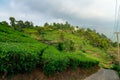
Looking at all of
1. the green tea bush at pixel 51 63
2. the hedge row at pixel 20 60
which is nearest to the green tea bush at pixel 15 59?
the hedge row at pixel 20 60

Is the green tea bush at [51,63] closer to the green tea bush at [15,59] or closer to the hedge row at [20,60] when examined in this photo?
the hedge row at [20,60]

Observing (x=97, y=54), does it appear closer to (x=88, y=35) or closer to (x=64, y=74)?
(x=88, y=35)

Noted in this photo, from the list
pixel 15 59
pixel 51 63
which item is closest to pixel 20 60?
pixel 15 59

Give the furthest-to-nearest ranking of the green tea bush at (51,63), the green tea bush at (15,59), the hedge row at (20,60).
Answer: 1. the green tea bush at (51,63)
2. the hedge row at (20,60)
3. the green tea bush at (15,59)

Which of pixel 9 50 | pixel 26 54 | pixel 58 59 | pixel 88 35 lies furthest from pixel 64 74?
pixel 88 35

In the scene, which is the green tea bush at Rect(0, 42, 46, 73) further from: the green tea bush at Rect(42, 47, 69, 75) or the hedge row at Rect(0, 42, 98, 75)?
the green tea bush at Rect(42, 47, 69, 75)

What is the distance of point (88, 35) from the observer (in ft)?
416

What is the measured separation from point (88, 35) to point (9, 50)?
115 m

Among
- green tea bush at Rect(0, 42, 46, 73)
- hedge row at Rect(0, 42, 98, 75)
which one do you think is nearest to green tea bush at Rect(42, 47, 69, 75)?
hedge row at Rect(0, 42, 98, 75)

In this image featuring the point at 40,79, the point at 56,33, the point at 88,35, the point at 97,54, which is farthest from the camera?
the point at 88,35

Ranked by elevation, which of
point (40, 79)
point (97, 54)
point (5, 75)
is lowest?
point (97, 54)

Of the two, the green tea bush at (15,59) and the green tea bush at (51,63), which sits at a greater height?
the green tea bush at (15,59)

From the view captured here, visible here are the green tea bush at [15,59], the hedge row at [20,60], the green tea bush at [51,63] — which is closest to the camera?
the green tea bush at [15,59]

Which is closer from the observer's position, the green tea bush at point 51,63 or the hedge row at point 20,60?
the hedge row at point 20,60
